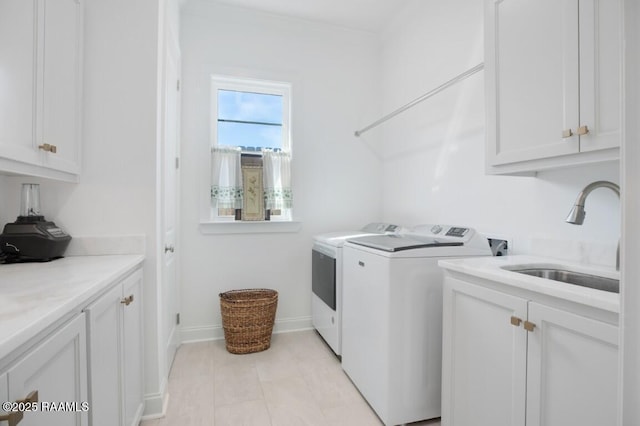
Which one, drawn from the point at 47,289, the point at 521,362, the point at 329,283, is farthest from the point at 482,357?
the point at 47,289

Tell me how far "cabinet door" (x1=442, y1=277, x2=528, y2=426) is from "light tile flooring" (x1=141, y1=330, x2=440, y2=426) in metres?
0.46

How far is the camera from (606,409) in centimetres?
86

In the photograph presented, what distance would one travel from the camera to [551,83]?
1.24 m

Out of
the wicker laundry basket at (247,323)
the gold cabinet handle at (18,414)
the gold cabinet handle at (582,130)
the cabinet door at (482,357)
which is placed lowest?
the wicker laundry basket at (247,323)

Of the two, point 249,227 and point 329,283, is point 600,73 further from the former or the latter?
point 249,227

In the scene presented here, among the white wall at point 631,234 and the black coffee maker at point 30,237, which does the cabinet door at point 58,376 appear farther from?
the white wall at point 631,234

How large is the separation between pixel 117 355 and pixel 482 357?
1419 millimetres

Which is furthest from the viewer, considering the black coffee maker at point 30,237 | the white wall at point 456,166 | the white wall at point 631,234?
the white wall at point 456,166

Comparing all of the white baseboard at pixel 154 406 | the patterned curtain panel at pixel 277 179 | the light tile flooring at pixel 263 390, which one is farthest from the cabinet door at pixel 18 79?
the patterned curtain panel at pixel 277 179

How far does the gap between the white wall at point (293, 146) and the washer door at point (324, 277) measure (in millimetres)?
200

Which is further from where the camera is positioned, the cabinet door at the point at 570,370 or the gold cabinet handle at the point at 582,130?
the gold cabinet handle at the point at 582,130

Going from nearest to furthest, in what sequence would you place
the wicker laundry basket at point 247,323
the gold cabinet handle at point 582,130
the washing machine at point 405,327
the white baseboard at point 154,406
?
the gold cabinet handle at point 582,130 → the washing machine at point 405,327 → the white baseboard at point 154,406 → the wicker laundry basket at point 247,323

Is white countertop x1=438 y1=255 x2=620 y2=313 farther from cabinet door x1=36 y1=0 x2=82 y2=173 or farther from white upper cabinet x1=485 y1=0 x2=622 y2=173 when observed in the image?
cabinet door x1=36 y1=0 x2=82 y2=173

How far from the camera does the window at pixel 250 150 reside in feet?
9.07
